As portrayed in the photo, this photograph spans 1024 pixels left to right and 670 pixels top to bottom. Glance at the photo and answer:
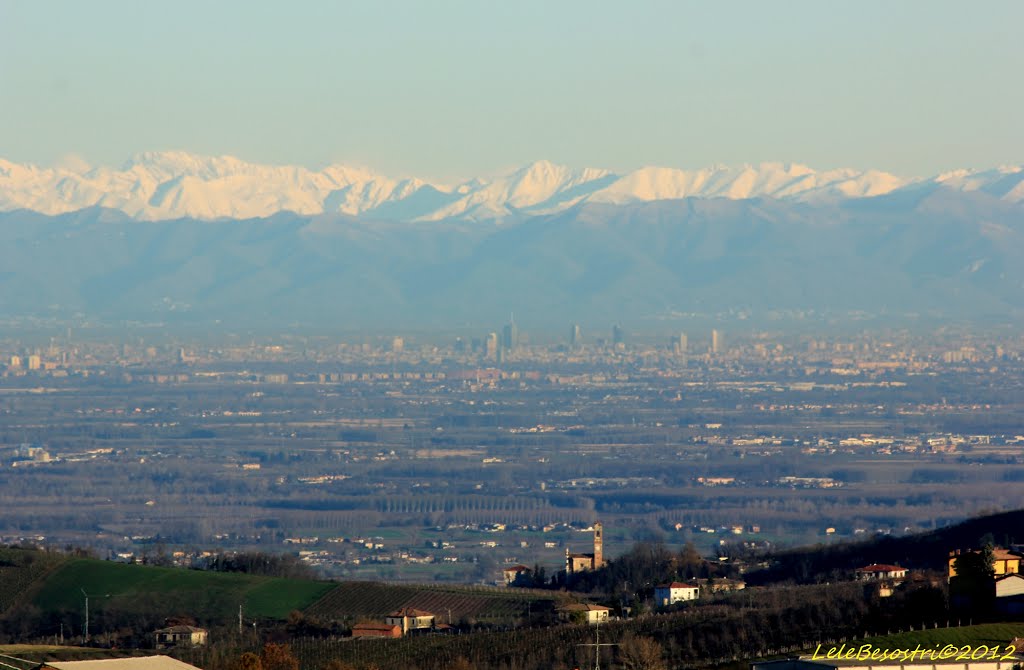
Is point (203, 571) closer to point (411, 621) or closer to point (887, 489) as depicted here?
point (411, 621)

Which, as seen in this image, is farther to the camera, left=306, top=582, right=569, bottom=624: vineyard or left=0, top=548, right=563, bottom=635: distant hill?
left=0, top=548, right=563, bottom=635: distant hill

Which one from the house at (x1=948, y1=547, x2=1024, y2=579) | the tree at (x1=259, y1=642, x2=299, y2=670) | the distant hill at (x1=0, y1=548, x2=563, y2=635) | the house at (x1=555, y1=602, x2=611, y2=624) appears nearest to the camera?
the tree at (x1=259, y1=642, x2=299, y2=670)

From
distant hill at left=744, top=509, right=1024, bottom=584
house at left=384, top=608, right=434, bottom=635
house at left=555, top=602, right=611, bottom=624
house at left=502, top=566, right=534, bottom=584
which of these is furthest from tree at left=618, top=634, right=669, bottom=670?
house at left=502, top=566, right=534, bottom=584

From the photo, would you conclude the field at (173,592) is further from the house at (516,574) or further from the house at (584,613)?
the house at (516,574)

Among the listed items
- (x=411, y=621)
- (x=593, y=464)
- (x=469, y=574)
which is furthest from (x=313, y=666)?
(x=593, y=464)

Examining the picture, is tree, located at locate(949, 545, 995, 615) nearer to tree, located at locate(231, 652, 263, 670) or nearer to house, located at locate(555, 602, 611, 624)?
house, located at locate(555, 602, 611, 624)
